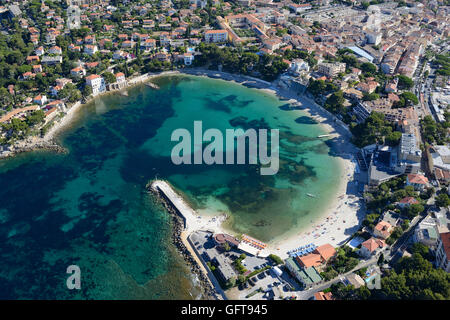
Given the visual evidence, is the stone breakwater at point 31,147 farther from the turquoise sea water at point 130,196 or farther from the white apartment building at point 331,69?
the white apartment building at point 331,69

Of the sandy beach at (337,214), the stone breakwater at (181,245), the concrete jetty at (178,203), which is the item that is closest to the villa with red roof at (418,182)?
the sandy beach at (337,214)

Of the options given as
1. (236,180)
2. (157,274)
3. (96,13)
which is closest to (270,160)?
(236,180)

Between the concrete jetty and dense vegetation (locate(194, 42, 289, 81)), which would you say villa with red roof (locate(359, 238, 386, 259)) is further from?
dense vegetation (locate(194, 42, 289, 81))

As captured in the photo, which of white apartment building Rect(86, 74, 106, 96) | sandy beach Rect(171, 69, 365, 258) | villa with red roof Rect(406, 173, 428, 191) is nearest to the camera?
sandy beach Rect(171, 69, 365, 258)

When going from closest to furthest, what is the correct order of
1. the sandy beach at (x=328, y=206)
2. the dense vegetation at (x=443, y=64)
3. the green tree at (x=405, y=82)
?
1. the sandy beach at (x=328, y=206)
2. the green tree at (x=405, y=82)
3. the dense vegetation at (x=443, y=64)

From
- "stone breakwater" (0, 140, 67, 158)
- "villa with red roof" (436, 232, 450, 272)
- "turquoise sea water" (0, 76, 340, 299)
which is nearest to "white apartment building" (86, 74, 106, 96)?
"turquoise sea water" (0, 76, 340, 299)

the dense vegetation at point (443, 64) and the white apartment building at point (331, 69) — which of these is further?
the dense vegetation at point (443, 64)

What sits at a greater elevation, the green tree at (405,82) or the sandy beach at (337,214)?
the green tree at (405,82)

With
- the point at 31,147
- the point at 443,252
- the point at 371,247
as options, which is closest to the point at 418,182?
the point at 443,252
